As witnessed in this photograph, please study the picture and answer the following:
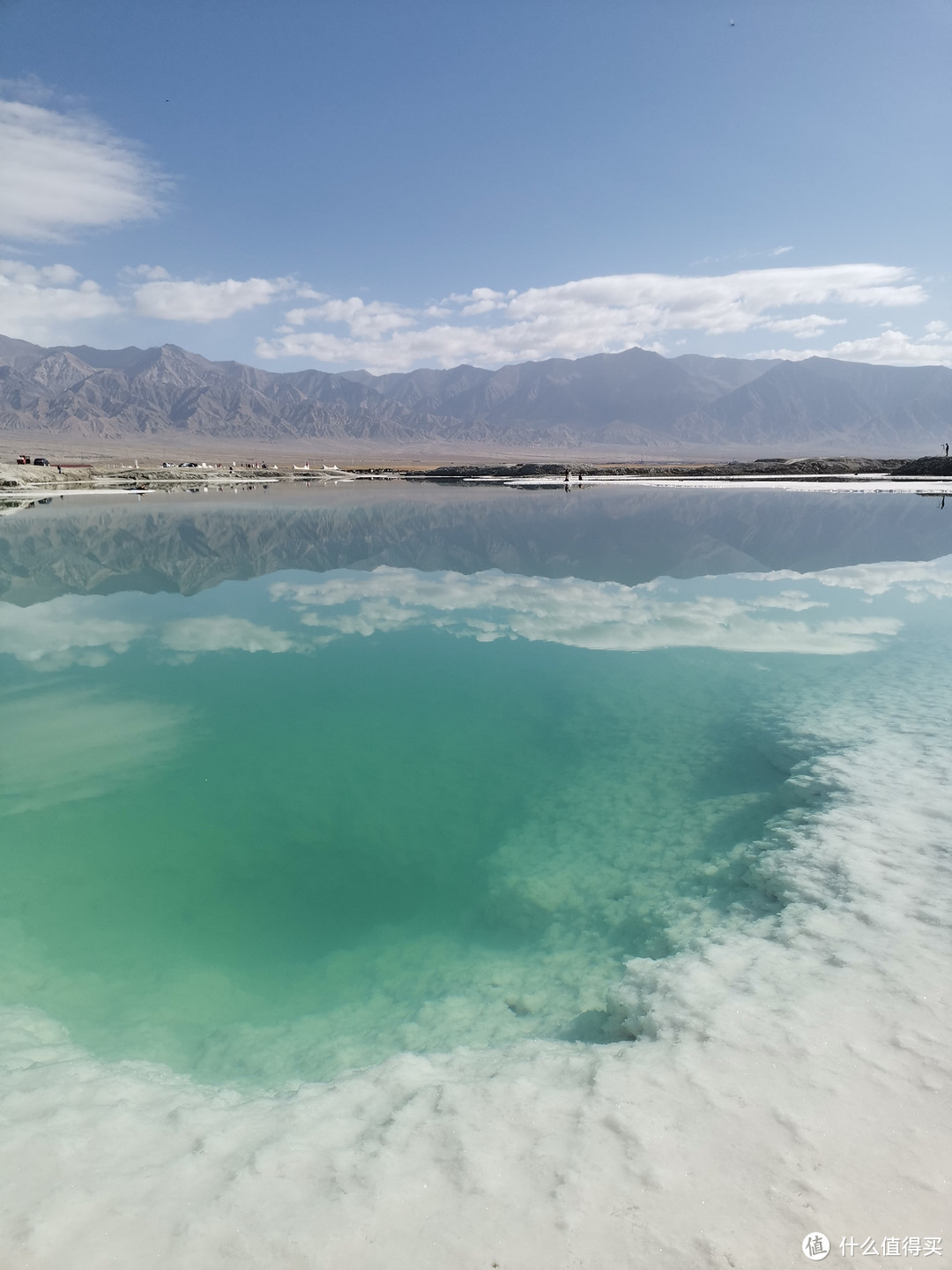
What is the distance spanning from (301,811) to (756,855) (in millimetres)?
4480

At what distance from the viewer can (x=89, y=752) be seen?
8.83 m

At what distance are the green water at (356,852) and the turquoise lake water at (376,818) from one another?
3 cm

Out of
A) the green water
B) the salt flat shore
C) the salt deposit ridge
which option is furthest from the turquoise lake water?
the salt flat shore

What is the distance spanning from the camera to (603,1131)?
10.8 feet

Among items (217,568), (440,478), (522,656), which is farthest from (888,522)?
(440,478)

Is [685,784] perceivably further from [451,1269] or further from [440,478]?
[440,478]

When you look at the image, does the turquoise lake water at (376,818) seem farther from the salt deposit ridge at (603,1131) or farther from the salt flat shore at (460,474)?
the salt flat shore at (460,474)

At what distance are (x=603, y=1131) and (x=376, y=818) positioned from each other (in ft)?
14.0

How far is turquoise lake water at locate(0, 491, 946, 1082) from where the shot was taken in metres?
4.95

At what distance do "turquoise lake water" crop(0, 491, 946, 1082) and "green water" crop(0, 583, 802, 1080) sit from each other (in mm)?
26

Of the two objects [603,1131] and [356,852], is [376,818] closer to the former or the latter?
[356,852]

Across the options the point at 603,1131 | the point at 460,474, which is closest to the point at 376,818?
the point at 603,1131

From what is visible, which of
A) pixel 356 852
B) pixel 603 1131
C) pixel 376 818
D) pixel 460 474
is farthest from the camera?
pixel 460 474

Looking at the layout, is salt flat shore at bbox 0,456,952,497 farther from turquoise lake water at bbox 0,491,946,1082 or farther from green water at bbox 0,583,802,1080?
green water at bbox 0,583,802,1080
